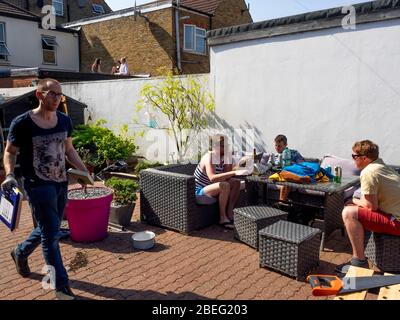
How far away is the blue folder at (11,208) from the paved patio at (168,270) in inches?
25.8

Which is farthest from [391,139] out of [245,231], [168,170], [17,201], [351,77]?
[17,201]

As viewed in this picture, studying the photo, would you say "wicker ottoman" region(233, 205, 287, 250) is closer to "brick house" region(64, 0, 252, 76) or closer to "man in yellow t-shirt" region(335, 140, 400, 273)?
A: "man in yellow t-shirt" region(335, 140, 400, 273)

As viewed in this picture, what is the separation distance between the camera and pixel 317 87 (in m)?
6.26

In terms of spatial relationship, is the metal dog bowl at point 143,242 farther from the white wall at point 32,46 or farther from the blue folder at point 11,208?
the white wall at point 32,46

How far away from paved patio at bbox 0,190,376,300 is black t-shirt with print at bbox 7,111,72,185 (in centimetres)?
109

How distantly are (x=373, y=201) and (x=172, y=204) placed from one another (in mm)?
2422

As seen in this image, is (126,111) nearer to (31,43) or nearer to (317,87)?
(317,87)

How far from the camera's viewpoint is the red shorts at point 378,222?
11.2 feet

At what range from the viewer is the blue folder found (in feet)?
10.2

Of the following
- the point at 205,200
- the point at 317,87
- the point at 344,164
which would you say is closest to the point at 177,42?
the point at 317,87

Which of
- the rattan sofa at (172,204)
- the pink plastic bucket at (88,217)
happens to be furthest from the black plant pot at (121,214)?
the pink plastic bucket at (88,217)

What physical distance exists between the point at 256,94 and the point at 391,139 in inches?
97.8

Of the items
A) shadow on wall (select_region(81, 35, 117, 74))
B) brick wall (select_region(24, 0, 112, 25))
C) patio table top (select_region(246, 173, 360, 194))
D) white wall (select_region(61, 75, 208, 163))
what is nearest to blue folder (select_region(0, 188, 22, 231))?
patio table top (select_region(246, 173, 360, 194))
